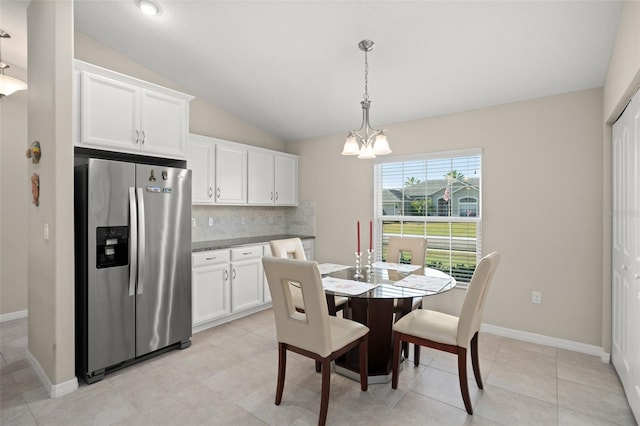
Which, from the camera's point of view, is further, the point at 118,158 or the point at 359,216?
the point at 359,216

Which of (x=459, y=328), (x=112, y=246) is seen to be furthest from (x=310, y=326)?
(x=112, y=246)

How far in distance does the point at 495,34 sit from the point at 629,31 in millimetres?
773

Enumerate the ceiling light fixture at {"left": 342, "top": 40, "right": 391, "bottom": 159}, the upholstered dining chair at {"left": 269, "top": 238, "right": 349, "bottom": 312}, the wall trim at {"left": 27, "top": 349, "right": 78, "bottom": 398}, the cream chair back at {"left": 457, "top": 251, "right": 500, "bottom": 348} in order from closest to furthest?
the cream chair back at {"left": 457, "top": 251, "right": 500, "bottom": 348}
the wall trim at {"left": 27, "top": 349, "right": 78, "bottom": 398}
the ceiling light fixture at {"left": 342, "top": 40, "right": 391, "bottom": 159}
the upholstered dining chair at {"left": 269, "top": 238, "right": 349, "bottom": 312}

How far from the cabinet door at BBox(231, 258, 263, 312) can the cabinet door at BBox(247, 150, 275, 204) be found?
35.1 inches

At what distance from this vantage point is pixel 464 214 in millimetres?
3654

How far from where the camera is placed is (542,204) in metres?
3.14

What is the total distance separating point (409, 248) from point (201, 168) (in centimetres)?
245

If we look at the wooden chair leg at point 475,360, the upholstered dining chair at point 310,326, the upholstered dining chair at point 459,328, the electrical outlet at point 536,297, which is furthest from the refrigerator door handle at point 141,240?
the electrical outlet at point 536,297

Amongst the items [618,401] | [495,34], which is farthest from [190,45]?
[618,401]

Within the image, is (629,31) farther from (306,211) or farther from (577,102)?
(306,211)

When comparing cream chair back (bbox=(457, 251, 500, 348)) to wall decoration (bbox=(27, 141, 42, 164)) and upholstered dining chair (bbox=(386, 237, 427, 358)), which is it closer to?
upholstered dining chair (bbox=(386, 237, 427, 358))

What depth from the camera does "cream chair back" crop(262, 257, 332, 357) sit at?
1885mm

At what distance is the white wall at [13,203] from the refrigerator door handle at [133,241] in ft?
6.68

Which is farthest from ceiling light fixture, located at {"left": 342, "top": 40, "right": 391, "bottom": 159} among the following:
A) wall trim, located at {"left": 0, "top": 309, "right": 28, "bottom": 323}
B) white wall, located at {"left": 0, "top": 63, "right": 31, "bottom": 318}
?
wall trim, located at {"left": 0, "top": 309, "right": 28, "bottom": 323}
